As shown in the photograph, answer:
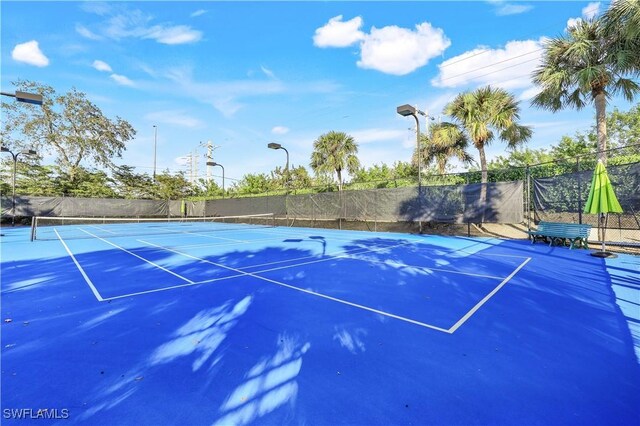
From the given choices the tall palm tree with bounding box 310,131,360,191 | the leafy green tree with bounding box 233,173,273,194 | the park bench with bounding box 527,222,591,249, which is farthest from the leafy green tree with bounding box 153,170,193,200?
the park bench with bounding box 527,222,591,249

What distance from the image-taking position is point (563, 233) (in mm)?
9070

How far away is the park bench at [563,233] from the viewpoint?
8672 mm

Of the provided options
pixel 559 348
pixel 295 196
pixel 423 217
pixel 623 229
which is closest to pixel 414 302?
pixel 559 348

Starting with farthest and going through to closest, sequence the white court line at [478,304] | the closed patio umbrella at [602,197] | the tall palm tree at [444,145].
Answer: the tall palm tree at [444,145] → the closed patio umbrella at [602,197] → the white court line at [478,304]

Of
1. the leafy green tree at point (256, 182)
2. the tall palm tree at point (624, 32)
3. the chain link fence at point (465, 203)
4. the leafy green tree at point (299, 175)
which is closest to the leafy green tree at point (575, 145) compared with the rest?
the chain link fence at point (465, 203)

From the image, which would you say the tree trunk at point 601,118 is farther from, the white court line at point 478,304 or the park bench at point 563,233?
the white court line at point 478,304

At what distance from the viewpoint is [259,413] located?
1.97m

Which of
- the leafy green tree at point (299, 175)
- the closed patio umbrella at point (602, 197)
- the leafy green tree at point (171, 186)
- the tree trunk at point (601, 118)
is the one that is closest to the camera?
the closed patio umbrella at point (602, 197)

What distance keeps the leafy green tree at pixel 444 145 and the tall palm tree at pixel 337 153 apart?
634 cm

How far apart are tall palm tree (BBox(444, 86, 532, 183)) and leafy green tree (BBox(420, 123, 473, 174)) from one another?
139cm

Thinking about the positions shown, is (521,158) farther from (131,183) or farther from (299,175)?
(131,183)

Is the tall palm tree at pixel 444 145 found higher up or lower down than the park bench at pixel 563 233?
higher up

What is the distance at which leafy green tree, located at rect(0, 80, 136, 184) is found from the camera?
25.6 meters

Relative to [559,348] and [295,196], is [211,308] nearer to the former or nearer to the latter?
[559,348]
